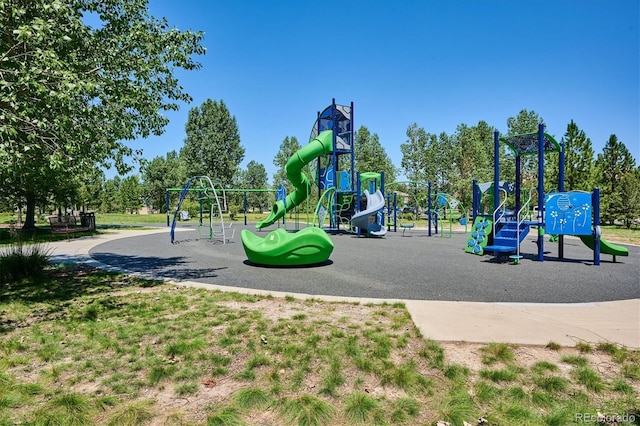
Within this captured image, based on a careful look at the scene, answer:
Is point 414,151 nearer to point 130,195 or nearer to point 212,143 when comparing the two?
point 212,143

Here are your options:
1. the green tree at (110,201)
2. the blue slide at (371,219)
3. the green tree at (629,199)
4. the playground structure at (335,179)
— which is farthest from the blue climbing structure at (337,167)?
the green tree at (110,201)

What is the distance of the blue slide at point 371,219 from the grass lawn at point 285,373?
14073 millimetres

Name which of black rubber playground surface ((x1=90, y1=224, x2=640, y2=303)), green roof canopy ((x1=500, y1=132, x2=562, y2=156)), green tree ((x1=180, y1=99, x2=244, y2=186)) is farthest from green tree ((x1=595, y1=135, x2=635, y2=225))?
green tree ((x1=180, y1=99, x2=244, y2=186))

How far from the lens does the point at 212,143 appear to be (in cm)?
5066

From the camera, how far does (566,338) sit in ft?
14.8

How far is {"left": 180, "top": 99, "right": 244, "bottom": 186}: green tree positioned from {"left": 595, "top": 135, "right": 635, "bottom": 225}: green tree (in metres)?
40.4

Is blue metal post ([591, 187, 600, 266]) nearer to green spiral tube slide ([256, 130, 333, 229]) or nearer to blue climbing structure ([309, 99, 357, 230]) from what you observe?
blue climbing structure ([309, 99, 357, 230])

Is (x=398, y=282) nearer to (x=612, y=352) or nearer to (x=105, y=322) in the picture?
(x=612, y=352)

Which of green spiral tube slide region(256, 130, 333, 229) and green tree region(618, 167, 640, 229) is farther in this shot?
green tree region(618, 167, 640, 229)

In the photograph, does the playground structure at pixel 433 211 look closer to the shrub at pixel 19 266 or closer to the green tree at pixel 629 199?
the green tree at pixel 629 199

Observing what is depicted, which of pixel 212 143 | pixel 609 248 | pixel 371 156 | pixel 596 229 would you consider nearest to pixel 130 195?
pixel 212 143

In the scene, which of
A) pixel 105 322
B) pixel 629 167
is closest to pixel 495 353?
pixel 105 322

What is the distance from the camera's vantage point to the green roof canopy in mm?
12359

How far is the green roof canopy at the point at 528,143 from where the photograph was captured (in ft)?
40.5
